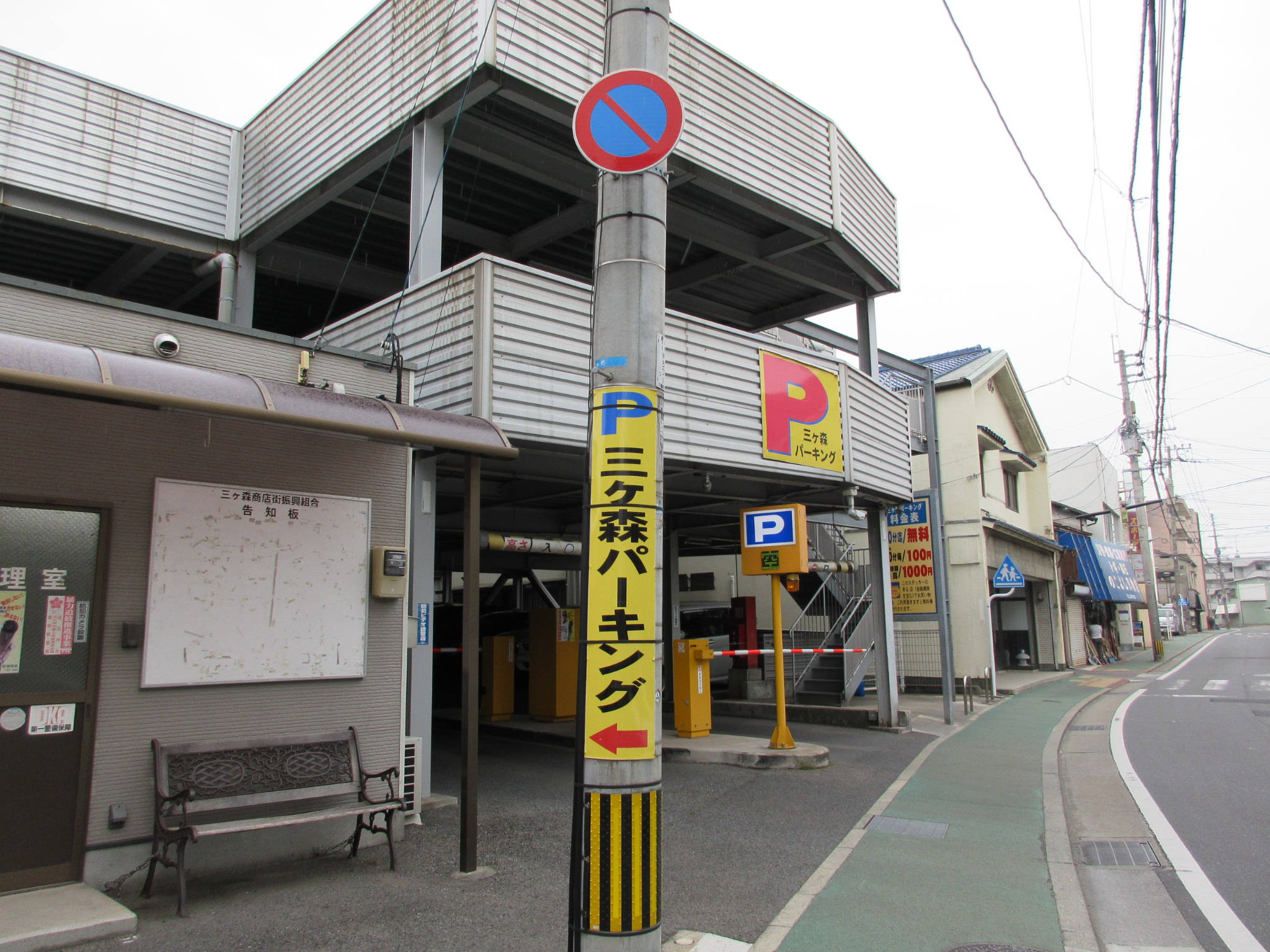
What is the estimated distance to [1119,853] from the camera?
21.4 feet

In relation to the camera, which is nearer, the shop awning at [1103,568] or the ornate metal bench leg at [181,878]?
the ornate metal bench leg at [181,878]

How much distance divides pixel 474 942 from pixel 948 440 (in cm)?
1897

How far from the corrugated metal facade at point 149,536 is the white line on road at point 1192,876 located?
5527mm

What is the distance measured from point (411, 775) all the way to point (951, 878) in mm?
4064

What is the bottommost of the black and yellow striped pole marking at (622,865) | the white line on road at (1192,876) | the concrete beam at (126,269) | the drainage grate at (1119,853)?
the drainage grate at (1119,853)

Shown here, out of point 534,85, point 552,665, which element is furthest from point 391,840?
point 552,665

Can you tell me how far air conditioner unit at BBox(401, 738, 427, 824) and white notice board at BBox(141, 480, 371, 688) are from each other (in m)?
0.80

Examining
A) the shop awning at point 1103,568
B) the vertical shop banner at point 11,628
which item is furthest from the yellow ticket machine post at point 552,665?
the shop awning at point 1103,568

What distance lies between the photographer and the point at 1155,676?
2364 centimetres

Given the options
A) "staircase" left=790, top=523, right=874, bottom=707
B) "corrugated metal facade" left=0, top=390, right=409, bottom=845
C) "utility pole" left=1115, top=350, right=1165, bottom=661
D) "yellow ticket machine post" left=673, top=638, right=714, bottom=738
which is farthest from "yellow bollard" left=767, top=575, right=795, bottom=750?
"utility pole" left=1115, top=350, right=1165, bottom=661

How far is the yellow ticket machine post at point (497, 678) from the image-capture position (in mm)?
13242

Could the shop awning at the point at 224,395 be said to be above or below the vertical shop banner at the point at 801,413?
below

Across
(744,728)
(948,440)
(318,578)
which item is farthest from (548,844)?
(948,440)

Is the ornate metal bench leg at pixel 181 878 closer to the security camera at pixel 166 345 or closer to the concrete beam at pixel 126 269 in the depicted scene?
the security camera at pixel 166 345
